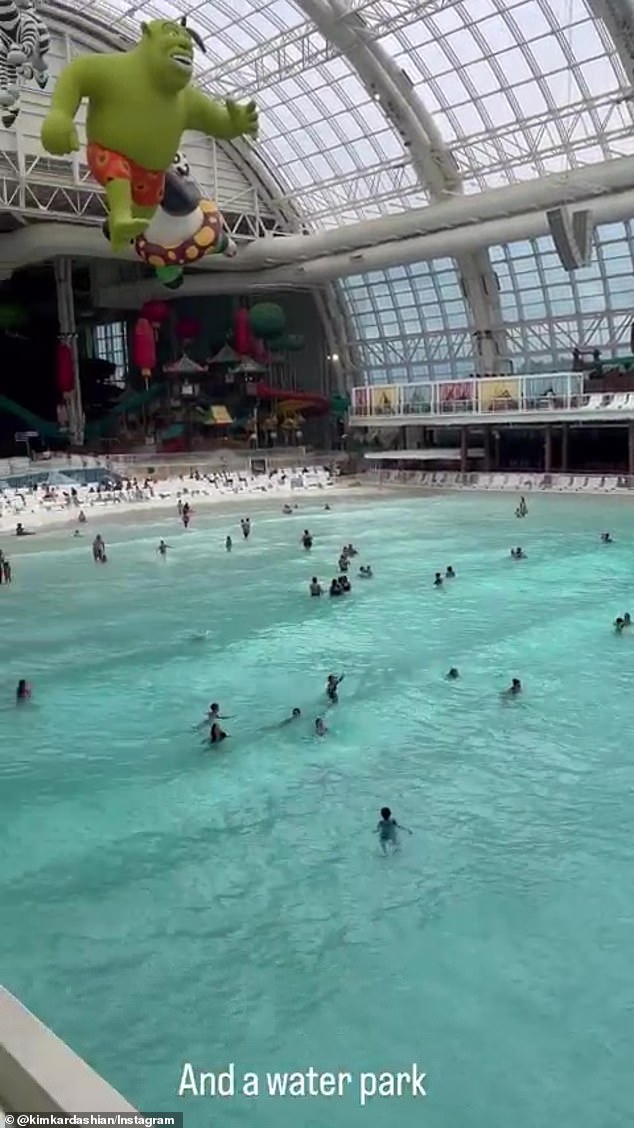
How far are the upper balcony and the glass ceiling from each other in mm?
8775

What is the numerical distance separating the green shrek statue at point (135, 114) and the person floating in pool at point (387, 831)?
51.7 ft

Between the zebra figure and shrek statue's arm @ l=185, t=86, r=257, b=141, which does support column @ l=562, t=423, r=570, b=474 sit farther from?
the zebra figure

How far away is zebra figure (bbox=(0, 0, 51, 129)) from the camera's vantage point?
19938mm

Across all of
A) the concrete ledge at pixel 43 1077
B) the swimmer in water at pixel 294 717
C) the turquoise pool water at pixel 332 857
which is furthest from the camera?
the swimmer in water at pixel 294 717

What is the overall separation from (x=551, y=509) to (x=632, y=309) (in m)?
13.3

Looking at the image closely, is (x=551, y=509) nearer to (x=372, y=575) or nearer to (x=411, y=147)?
(x=372, y=575)

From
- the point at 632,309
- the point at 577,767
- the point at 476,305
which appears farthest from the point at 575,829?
the point at 476,305

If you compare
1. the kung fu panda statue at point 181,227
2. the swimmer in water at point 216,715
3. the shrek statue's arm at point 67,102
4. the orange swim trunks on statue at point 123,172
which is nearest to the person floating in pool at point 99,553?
the kung fu panda statue at point 181,227

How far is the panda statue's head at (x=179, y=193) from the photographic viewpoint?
27.0 metres

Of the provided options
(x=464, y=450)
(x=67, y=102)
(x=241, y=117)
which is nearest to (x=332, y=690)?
(x=67, y=102)

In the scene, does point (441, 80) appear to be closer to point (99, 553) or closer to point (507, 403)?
point (507, 403)

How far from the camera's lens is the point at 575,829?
10344mm

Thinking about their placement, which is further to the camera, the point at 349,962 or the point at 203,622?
the point at 203,622

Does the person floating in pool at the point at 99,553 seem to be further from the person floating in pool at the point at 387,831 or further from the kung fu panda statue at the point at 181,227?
the person floating in pool at the point at 387,831
